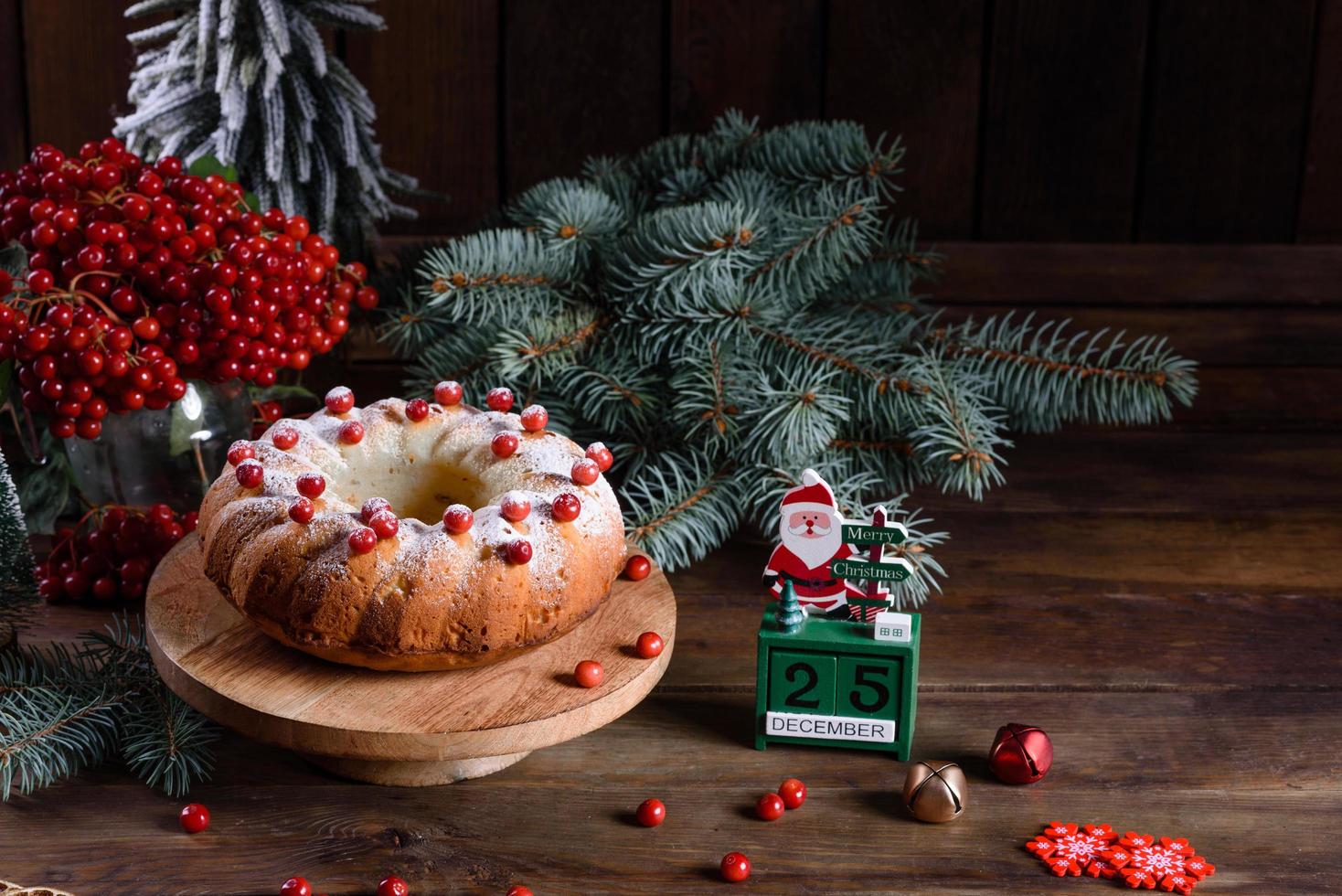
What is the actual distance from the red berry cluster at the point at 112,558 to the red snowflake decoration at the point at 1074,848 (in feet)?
2.58

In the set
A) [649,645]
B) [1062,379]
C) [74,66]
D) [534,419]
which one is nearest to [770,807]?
[649,645]

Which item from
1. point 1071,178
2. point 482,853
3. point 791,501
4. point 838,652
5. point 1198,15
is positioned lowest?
point 482,853

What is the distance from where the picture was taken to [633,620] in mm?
981

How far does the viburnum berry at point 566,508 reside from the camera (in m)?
0.92

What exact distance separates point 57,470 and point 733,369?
672 mm

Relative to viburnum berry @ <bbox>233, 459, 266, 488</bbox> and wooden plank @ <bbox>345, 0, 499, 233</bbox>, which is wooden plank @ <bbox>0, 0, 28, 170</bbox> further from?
viburnum berry @ <bbox>233, 459, 266, 488</bbox>

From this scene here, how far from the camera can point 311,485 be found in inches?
36.1

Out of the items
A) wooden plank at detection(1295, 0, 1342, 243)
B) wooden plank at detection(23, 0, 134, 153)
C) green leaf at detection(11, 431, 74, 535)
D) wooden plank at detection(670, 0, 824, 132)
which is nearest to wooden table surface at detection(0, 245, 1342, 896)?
green leaf at detection(11, 431, 74, 535)

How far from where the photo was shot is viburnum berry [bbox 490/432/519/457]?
100 centimetres

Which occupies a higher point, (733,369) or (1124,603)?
(733,369)

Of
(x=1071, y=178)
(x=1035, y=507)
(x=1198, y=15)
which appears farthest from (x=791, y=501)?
(x=1198, y=15)

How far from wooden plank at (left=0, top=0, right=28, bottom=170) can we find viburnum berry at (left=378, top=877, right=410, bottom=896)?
1245mm

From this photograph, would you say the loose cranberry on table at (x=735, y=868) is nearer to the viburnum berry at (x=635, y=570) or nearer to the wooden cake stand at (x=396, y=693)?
the wooden cake stand at (x=396, y=693)

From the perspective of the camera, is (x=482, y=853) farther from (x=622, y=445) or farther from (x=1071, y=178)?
(x=1071, y=178)
